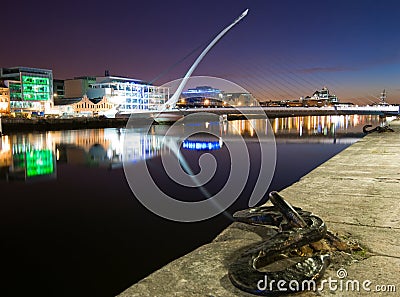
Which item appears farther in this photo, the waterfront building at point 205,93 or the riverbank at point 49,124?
the waterfront building at point 205,93

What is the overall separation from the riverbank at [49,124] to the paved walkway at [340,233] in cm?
3857

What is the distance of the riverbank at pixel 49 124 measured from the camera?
132 ft

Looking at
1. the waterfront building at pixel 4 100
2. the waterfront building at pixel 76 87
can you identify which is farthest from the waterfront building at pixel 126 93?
the waterfront building at pixel 4 100

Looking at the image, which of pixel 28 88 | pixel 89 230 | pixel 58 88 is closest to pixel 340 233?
pixel 89 230

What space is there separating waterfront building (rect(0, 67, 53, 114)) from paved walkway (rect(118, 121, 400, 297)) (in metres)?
68.5

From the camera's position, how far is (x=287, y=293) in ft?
6.38

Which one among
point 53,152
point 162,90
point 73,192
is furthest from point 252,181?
point 162,90

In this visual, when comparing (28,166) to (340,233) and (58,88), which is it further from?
(58,88)

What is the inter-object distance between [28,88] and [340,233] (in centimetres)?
7527

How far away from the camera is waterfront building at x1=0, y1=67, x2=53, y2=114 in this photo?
66125 mm

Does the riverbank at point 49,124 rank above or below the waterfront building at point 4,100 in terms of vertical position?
below

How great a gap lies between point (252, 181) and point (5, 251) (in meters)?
6.64

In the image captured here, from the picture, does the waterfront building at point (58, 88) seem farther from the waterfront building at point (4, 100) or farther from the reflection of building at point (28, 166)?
the reflection of building at point (28, 166)

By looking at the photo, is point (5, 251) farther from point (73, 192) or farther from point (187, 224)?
point (73, 192)
